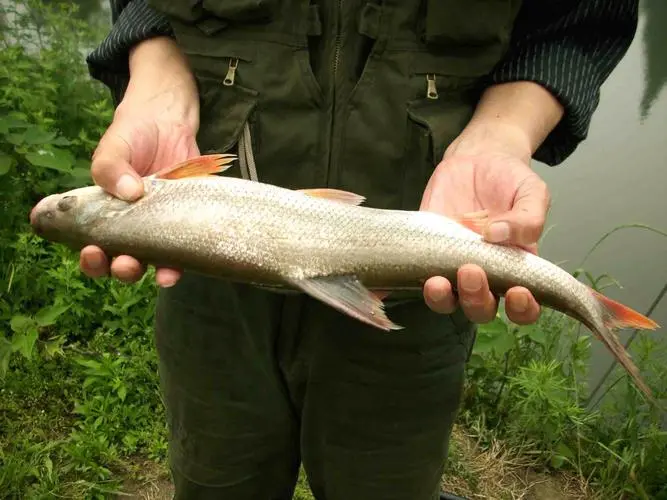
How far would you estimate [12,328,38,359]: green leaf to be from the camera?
282 cm

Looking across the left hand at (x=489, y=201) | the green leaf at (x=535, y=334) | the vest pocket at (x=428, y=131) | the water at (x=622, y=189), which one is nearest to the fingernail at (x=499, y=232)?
the left hand at (x=489, y=201)

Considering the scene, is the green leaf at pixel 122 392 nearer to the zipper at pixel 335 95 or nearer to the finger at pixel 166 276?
the finger at pixel 166 276

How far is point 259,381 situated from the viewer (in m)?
1.85

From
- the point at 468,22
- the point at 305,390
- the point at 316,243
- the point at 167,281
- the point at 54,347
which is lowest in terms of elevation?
the point at 54,347

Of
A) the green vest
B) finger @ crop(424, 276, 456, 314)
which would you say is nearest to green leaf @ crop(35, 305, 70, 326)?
the green vest

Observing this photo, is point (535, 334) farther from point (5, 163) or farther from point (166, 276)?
point (5, 163)

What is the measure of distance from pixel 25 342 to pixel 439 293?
2018 millimetres

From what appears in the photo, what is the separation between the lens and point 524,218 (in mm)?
1495

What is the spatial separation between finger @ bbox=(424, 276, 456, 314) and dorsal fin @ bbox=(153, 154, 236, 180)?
54cm

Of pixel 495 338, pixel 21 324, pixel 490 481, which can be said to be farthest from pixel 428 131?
pixel 21 324

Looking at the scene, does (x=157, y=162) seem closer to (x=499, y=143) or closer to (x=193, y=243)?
(x=193, y=243)

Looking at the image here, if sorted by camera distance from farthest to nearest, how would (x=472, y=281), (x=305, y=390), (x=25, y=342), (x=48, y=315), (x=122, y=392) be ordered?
1. (x=122, y=392)
2. (x=48, y=315)
3. (x=25, y=342)
4. (x=305, y=390)
5. (x=472, y=281)

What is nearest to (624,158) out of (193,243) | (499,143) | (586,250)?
(586,250)

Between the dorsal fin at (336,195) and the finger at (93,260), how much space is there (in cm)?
49
